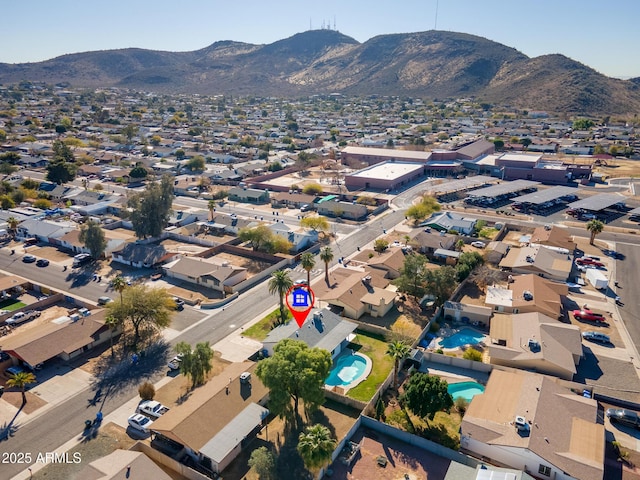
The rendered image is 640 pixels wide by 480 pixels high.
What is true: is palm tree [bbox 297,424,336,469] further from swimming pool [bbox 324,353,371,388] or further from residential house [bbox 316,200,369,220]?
residential house [bbox 316,200,369,220]

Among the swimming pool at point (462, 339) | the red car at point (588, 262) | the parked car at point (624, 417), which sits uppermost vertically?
the red car at point (588, 262)

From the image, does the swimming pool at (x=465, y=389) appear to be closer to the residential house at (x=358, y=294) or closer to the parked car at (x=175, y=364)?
the residential house at (x=358, y=294)

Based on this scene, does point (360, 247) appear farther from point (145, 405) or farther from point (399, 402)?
point (145, 405)

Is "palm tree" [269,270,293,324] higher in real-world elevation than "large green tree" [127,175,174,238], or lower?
lower

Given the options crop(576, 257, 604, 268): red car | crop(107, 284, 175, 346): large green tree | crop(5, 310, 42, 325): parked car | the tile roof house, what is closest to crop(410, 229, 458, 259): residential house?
crop(576, 257, 604, 268): red car

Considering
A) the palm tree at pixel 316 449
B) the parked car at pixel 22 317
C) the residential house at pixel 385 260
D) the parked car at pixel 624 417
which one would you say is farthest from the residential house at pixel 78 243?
the parked car at pixel 624 417

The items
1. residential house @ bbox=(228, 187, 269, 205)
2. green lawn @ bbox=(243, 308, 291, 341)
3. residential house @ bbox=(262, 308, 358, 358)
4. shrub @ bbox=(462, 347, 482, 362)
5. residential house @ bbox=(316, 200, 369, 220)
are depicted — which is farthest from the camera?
residential house @ bbox=(228, 187, 269, 205)
